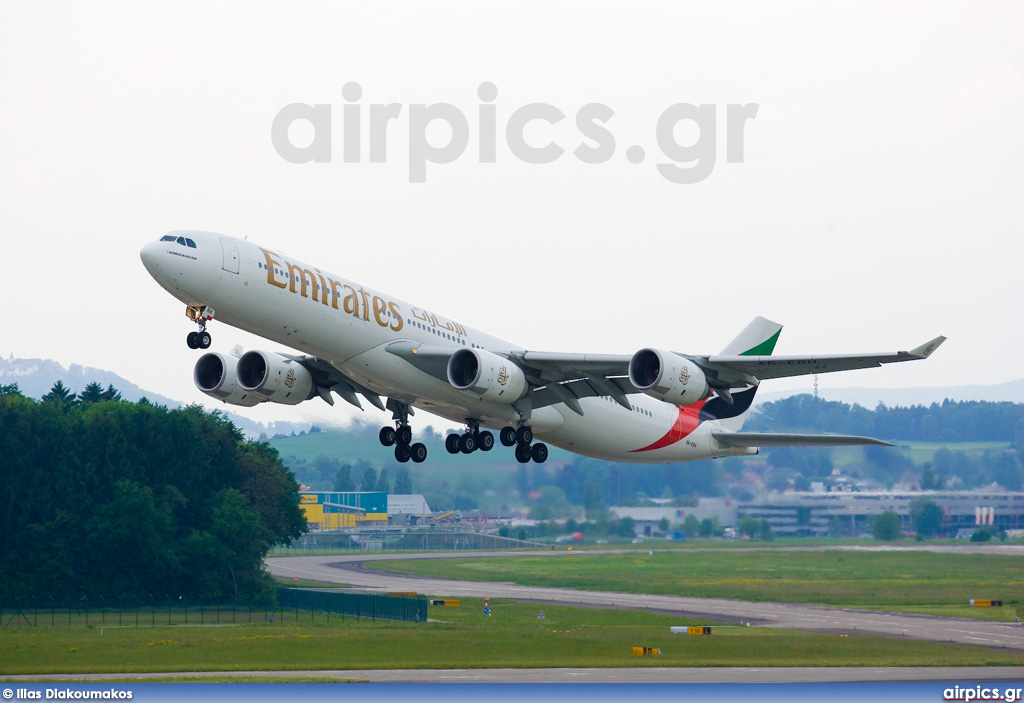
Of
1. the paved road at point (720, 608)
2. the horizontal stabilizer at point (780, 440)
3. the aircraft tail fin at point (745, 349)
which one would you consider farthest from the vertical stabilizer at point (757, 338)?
the paved road at point (720, 608)

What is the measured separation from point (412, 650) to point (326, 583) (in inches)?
1309

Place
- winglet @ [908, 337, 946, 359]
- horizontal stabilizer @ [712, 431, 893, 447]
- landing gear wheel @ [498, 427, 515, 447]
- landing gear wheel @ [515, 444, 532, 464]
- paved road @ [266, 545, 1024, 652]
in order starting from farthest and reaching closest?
paved road @ [266, 545, 1024, 652] < horizontal stabilizer @ [712, 431, 893, 447] < landing gear wheel @ [515, 444, 532, 464] < landing gear wheel @ [498, 427, 515, 447] < winglet @ [908, 337, 946, 359]

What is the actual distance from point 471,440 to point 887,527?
6243 cm

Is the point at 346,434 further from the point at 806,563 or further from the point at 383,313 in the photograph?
the point at 383,313

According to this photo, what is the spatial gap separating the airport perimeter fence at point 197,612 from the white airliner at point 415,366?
73.1ft

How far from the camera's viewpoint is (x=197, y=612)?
72.2 metres

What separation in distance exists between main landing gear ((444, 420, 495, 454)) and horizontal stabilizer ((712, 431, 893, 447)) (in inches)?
439

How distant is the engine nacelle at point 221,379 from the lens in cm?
3931

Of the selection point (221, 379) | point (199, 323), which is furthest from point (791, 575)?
point (199, 323)

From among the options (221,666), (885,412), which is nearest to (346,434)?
(221,666)

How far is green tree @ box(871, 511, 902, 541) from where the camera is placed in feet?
314

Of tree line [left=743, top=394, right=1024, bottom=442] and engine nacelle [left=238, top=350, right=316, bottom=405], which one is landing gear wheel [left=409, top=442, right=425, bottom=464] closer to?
engine nacelle [left=238, top=350, right=316, bottom=405]

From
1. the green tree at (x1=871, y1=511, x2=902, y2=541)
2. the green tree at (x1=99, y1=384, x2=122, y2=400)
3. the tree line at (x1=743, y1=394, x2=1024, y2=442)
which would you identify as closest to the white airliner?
the green tree at (x1=871, y1=511, x2=902, y2=541)

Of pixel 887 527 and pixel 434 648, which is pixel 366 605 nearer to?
pixel 434 648
